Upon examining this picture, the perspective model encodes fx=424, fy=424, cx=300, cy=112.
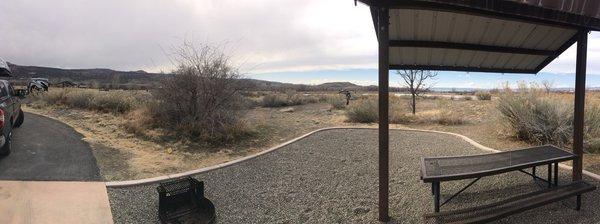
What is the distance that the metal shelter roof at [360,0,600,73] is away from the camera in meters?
4.41

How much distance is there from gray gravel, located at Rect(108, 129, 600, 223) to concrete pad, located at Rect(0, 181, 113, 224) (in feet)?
0.68

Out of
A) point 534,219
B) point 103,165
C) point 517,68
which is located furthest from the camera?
point 103,165

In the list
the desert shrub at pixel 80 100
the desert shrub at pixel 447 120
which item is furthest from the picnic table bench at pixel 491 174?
the desert shrub at pixel 80 100

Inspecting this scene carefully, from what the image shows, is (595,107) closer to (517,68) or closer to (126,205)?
(517,68)

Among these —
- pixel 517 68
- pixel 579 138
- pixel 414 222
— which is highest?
pixel 517 68

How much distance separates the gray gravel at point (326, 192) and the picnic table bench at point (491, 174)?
0.26 meters

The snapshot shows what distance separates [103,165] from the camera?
766 centimetres

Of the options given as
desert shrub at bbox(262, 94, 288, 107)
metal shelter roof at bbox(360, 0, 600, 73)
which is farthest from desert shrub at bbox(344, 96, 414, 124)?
desert shrub at bbox(262, 94, 288, 107)

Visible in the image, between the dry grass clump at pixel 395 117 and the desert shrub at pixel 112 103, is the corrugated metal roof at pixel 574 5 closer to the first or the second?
the dry grass clump at pixel 395 117

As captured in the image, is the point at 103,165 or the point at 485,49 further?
the point at 103,165

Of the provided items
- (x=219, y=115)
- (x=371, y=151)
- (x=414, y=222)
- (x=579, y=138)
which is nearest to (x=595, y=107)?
(x=579, y=138)

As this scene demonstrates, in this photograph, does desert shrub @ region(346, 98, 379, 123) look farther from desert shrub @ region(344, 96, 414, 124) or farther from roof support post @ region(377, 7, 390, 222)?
roof support post @ region(377, 7, 390, 222)

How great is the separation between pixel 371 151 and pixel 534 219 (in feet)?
14.3

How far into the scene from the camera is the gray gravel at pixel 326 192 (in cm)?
518
